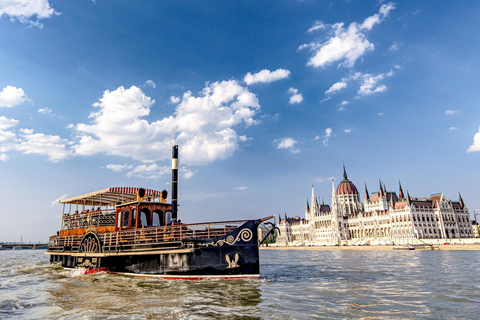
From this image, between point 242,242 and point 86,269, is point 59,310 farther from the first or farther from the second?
point 86,269

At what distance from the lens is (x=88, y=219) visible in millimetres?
25922

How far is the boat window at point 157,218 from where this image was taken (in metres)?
22.3

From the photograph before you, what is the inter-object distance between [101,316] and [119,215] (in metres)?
13.0

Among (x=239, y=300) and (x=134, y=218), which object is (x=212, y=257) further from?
(x=134, y=218)

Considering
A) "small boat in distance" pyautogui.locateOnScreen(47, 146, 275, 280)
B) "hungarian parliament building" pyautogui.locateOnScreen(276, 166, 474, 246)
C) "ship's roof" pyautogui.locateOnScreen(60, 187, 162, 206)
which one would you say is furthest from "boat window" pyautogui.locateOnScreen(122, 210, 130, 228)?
"hungarian parliament building" pyautogui.locateOnScreen(276, 166, 474, 246)

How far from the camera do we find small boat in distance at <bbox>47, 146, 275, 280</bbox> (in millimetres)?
17016

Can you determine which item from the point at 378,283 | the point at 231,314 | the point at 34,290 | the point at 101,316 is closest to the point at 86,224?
the point at 34,290

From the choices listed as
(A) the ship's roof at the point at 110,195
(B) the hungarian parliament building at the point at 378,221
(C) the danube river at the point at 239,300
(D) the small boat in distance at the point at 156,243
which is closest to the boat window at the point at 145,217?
(D) the small boat in distance at the point at 156,243

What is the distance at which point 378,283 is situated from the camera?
1677cm

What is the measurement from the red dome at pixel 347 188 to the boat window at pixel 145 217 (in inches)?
6429

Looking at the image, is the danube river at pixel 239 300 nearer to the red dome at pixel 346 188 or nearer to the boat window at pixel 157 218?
the boat window at pixel 157 218

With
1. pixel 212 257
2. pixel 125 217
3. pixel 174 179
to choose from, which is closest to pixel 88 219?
pixel 125 217

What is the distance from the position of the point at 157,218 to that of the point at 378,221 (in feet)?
432

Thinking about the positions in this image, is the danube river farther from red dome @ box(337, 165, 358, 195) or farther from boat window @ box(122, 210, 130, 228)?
red dome @ box(337, 165, 358, 195)
